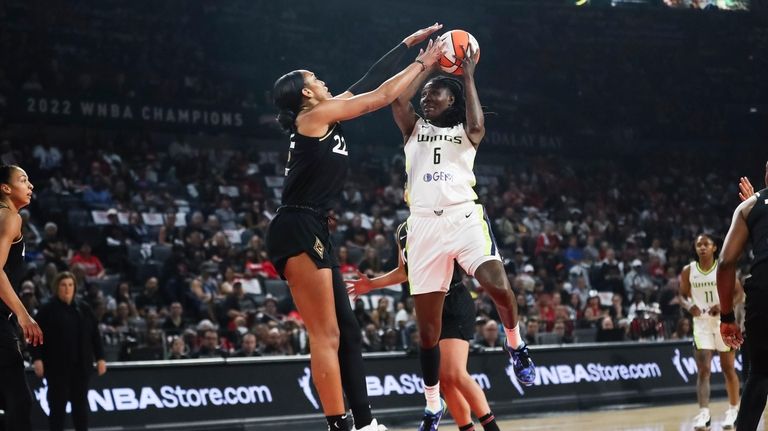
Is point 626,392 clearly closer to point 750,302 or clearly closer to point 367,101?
point 750,302

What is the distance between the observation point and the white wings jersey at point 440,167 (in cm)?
636

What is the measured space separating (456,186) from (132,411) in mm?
5149

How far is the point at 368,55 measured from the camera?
78.9ft

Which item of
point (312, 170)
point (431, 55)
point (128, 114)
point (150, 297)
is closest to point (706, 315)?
point (431, 55)

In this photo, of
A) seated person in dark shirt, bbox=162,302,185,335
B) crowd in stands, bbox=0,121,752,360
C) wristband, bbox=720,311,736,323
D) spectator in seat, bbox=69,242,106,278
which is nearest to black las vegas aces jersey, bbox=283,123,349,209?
wristband, bbox=720,311,736,323

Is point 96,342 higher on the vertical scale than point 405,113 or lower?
lower

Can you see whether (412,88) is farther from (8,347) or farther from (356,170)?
(356,170)

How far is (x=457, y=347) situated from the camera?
273 inches

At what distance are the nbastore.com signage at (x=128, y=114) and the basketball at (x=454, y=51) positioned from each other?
13866 millimetres

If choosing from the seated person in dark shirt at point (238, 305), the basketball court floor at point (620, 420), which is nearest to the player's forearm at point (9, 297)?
the basketball court floor at point (620, 420)

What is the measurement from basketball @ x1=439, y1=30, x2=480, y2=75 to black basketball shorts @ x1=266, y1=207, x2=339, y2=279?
139 centimetres

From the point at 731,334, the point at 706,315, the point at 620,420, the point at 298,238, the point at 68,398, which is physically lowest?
the point at 620,420

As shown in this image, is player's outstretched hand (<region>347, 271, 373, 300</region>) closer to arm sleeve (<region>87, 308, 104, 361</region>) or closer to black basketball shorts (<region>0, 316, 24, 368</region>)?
black basketball shorts (<region>0, 316, 24, 368</region>)

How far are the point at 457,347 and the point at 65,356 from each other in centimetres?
390
